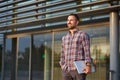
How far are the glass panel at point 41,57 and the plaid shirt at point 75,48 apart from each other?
173 inches

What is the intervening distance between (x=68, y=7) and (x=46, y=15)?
135cm

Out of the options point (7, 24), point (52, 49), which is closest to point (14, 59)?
point (7, 24)

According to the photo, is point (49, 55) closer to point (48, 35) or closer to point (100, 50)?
point (48, 35)

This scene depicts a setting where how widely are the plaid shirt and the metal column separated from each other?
2126mm

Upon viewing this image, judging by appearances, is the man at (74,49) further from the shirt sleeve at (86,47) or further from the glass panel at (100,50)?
the glass panel at (100,50)

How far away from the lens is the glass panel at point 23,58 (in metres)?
11.0

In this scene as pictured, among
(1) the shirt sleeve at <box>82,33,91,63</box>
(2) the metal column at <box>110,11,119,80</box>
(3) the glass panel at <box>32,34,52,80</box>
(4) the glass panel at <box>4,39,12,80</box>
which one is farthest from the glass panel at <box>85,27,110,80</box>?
(4) the glass panel at <box>4,39,12,80</box>

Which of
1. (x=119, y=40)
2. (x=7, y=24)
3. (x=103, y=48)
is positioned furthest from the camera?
(x=7, y=24)

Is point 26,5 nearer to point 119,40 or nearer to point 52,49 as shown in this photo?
point 52,49

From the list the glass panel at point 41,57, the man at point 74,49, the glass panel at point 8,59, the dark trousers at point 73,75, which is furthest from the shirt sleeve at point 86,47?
the glass panel at point 8,59

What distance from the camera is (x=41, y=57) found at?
1045cm

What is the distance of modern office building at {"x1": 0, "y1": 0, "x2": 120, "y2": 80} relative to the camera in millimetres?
7684

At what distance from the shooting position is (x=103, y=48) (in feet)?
27.9

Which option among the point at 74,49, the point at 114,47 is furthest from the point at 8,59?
the point at 74,49
